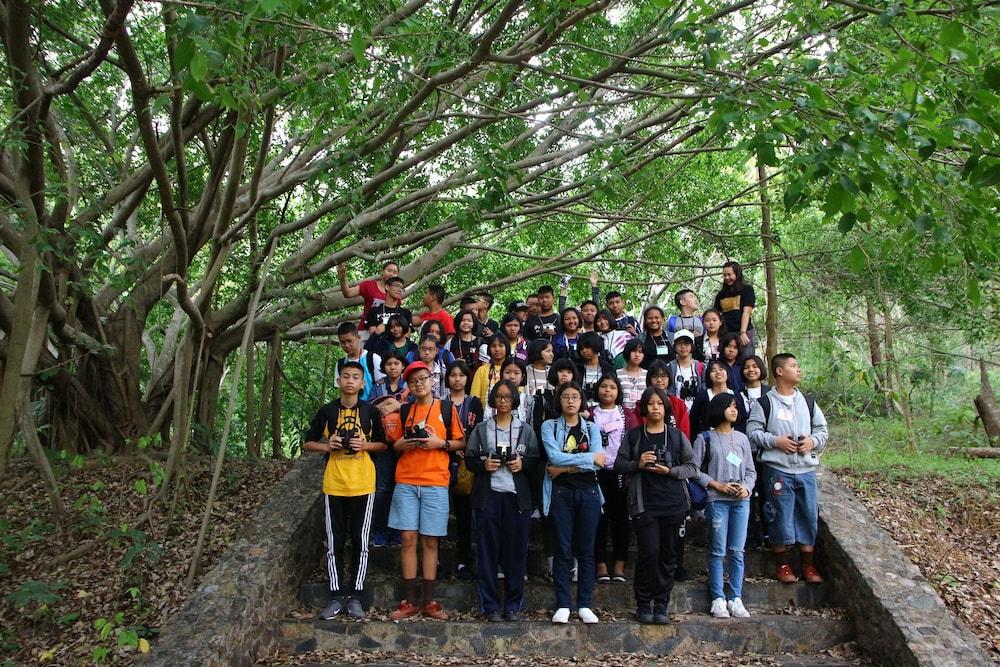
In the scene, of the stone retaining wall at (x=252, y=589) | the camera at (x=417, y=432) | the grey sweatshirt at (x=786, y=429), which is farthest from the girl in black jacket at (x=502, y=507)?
the grey sweatshirt at (x=786, y=429)

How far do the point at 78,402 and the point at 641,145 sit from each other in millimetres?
6457

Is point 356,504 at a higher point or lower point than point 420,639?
higher

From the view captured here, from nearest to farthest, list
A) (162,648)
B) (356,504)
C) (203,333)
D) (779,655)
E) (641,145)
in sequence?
(162,648), (779,655), (356,504), (203,333), (641,145)

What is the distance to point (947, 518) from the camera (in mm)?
7242

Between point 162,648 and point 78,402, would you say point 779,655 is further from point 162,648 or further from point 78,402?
point 78,402

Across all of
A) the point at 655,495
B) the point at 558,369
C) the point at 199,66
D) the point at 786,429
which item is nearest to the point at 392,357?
the point at 558,369

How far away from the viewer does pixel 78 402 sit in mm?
8461

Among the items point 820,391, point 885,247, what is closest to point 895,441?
point 820,391

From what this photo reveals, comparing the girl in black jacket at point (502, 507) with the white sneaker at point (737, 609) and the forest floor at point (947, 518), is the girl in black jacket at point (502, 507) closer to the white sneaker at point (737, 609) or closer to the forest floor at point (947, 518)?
the white sneaker at point (737, 609)

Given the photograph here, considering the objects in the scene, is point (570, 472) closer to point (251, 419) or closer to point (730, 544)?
point (730, 544)

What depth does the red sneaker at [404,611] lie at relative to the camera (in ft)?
19.3

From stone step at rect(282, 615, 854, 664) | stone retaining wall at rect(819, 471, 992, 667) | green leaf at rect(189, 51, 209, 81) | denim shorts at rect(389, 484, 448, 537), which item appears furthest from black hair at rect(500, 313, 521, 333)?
green leaf at rect(189, 51, 209, 81)

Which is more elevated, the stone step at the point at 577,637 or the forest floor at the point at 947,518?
the forest floor at the point at 947,518

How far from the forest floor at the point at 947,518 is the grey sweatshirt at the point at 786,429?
4.04ft
